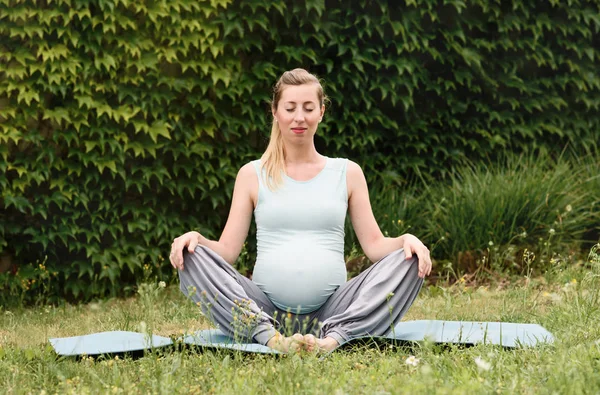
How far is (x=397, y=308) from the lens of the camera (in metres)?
3.36

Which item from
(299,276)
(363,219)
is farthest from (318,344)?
(363,219)

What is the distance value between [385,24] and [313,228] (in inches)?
122

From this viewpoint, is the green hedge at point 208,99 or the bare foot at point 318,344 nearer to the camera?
the bare foot at point 318,344

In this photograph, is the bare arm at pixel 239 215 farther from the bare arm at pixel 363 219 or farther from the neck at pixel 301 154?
the bare arm at pixel 363 219

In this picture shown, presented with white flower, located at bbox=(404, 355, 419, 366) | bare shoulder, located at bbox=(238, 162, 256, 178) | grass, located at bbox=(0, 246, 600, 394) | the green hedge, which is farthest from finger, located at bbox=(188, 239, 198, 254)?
the green hedge

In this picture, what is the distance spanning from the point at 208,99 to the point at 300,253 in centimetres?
251

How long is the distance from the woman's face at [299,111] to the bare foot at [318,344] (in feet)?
3.05

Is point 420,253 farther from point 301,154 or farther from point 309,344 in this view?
point 301,154

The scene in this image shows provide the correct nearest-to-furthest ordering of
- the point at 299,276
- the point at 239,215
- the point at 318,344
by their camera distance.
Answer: the point at 318,344 → the point at 299,276 → the point at 239,215

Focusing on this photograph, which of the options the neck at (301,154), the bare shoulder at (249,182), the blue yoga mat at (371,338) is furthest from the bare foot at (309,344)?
the neck at (301,154)

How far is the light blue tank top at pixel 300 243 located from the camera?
11.5ft

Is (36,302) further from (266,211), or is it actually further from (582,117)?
(582,117)

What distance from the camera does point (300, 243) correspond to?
3.53 m

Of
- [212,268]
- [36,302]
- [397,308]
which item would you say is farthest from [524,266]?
[36,302]
